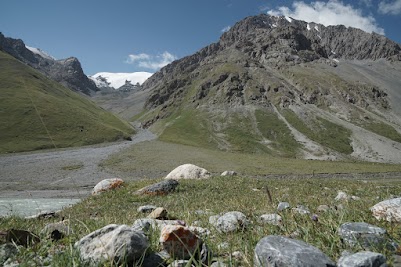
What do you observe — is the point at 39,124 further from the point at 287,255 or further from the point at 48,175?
the point at 287,255

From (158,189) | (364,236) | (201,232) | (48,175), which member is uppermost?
(364,236)

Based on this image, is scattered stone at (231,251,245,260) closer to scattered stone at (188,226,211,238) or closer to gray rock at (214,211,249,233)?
scattered stone at (188,226,211,238)

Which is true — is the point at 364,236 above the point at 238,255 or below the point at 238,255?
above

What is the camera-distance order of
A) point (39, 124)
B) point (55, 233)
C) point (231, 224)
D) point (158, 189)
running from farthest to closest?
point (39, 124) → point (158, 189) → point (231, 224) → point (55, 233)

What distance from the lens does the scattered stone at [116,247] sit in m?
3.78

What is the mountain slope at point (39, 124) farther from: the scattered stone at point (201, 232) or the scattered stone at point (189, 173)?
the scattered stone at point (201, 232)

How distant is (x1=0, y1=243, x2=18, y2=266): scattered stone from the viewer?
3937 mm

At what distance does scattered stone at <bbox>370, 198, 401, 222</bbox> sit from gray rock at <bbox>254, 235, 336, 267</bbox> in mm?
3306

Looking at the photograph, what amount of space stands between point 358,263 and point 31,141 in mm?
147666

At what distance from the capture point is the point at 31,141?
433ft

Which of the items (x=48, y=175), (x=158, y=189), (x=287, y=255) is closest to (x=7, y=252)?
(x=287, y=255)

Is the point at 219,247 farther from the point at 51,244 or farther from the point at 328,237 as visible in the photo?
the point at 51,244

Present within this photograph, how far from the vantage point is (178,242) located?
4.39m

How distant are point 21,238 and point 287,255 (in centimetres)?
403
